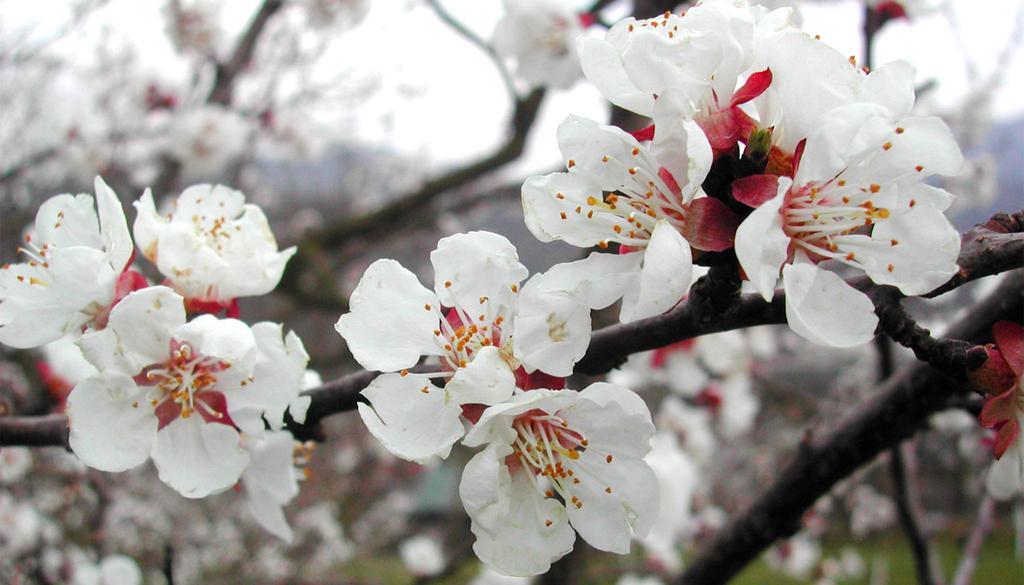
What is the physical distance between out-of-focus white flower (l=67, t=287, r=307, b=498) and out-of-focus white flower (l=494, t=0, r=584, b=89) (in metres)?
1.74

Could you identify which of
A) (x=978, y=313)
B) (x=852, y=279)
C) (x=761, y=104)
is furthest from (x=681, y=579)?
(x=761, y=104)

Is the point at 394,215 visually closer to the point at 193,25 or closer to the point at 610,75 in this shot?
the point at 193,25

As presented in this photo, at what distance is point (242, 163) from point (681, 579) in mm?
4442

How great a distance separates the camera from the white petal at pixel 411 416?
780mm

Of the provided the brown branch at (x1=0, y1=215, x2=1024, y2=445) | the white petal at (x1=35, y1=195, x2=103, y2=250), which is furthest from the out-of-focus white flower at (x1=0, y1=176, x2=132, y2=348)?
the brown branch at (x1=0, y1=215, x2=1024, y2=445)

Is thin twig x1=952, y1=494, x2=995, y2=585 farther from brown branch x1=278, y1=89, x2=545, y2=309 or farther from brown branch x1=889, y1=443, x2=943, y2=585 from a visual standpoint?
brown branch x1=278, y1=89, x2=545, y2=309

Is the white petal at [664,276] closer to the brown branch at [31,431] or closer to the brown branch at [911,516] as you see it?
the brown branch at [31,431]

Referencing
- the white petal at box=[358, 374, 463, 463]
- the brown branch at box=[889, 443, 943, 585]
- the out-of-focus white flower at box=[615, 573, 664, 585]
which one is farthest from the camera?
the out-of-focus white flower at box=[615, 573, 664, 585]

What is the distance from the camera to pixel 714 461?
20.8ft

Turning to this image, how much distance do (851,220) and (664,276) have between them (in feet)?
0.74

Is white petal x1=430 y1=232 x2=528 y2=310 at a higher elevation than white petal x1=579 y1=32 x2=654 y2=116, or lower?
lower

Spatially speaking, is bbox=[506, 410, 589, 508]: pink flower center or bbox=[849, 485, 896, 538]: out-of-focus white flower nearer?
bbox=[506, 410, 589, 508]: pink flower center

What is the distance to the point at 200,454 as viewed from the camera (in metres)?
0.95

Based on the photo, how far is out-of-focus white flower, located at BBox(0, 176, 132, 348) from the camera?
93cm
